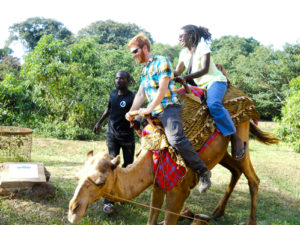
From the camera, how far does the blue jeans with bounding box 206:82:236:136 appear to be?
4059mm

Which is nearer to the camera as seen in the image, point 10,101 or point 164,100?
point 164,100

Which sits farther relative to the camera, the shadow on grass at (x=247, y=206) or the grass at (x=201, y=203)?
the shadow on grass at (x=247, y=206)

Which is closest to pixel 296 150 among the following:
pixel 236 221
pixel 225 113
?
pixel 236 221

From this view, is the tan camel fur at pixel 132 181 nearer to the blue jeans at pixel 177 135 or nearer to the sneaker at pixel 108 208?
the blue jeans at pixel 177 135

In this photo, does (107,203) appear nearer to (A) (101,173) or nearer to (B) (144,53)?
(A) (101,173)

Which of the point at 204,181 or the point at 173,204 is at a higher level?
the point at 204,181

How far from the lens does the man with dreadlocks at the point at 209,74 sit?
13.1ft

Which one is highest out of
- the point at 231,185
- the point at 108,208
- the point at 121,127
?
the point at 121,127

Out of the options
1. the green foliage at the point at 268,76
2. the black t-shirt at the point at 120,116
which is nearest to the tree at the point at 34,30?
the green foliage at the point at 268,76

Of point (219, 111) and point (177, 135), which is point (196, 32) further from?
Result: point (177, 135)

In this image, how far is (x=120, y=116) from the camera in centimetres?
516

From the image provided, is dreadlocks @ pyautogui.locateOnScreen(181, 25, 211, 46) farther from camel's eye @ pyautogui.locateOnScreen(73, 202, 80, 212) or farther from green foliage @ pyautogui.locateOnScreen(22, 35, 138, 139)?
green foliage @ pyautogui.locateOnScreen(22, 35, 138, 139)

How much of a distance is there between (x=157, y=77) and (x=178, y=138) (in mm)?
721

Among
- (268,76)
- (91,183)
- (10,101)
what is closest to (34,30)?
(268,76)
